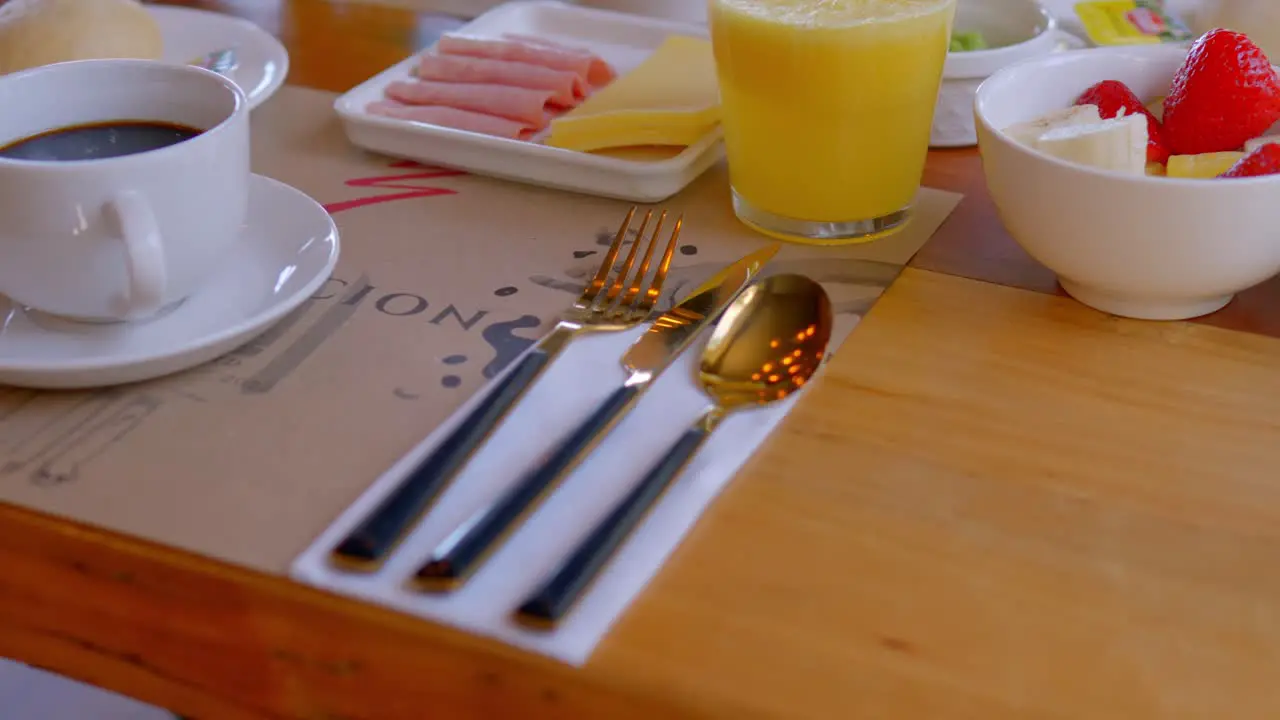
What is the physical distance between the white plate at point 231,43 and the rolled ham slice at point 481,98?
0.13 m

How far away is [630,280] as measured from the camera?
79 centimetres

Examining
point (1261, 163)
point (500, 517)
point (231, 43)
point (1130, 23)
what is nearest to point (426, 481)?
point (500, 517)

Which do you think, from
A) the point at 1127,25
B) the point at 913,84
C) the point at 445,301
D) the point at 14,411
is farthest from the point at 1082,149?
the point at 14,411

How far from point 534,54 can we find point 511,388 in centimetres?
52

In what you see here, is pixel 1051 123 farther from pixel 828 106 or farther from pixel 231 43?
pixel 231 43

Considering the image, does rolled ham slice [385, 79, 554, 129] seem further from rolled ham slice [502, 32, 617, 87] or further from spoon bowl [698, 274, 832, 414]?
spoon bowl [698, 274, 832, 414]

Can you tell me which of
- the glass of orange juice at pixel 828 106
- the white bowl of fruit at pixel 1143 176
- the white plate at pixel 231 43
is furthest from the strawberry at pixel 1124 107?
the white plate at pixel 231 43

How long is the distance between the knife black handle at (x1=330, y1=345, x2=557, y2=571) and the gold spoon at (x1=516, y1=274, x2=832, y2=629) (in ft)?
0.25

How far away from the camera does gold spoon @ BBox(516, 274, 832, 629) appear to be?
0.52 m

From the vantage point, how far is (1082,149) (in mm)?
721

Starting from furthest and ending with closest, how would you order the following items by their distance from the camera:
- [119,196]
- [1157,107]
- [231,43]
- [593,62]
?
[231,43]
[593,62]
[1157,107]
[119,196]

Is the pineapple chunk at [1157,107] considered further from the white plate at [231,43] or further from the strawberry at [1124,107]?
the white plate at [231,43]

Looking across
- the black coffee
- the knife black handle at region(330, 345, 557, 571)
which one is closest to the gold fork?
the knife black handle at region(330, 345, 557, 571)

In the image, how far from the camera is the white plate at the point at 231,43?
1.09 metres
